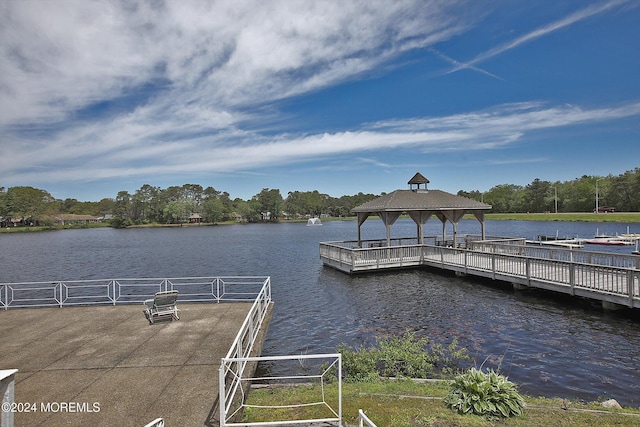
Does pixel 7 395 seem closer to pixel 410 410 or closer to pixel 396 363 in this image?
pixel 410 410

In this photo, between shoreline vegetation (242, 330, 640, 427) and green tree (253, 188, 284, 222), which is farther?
green tree (253, 188, 284, 222)

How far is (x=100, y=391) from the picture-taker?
5488 mm

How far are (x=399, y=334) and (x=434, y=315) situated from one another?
2608mm

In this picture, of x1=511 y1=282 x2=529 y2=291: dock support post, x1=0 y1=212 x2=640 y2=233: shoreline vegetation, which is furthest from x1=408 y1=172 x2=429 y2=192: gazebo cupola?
x1=0 y1=212 x2=640 y2=233: shoreline vegetation

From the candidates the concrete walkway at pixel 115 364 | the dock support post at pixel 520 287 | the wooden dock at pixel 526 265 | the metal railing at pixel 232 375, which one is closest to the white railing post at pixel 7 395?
the metal railing at pixel 232 375

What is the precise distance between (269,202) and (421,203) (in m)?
110

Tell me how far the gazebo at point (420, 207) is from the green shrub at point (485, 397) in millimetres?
17350

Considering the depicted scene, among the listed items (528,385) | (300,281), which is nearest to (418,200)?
(300,281)

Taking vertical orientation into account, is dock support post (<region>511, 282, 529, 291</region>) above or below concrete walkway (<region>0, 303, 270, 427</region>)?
below

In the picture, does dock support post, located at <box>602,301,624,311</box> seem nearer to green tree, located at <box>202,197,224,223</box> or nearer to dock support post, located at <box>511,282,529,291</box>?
dock support post, located at <box>511,282,529,291</box>

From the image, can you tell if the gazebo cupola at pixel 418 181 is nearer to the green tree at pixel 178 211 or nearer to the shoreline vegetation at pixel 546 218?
the shoreline vegetation at pixel 546 218

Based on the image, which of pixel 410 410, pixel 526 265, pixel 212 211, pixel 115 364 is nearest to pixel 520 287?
pixel 526 265

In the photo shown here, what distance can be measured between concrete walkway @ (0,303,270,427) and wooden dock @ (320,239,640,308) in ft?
38.8

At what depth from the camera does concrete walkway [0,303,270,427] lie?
16.0ft
